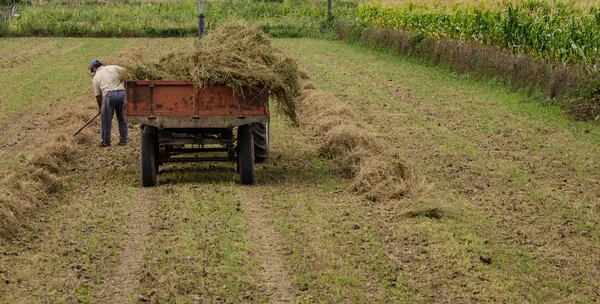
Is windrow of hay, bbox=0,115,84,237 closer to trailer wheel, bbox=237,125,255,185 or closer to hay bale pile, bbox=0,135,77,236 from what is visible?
hay bale pile, bbox=0,135,77,236

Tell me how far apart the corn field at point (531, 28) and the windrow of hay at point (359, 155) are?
6.18 metres

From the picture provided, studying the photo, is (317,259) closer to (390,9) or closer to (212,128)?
(212,128)

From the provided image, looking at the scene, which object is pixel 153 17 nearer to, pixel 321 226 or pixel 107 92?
pixel 107 92

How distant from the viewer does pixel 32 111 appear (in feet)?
69.4

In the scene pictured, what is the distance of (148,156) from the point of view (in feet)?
42.7

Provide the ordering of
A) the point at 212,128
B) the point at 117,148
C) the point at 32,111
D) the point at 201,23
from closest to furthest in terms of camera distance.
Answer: the point at 212,128 → the point at 117,148 → the point at 32,111 → the point at 201,23

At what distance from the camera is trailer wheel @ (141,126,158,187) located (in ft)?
42.7

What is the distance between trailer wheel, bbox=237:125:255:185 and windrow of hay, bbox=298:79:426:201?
61.0 inches

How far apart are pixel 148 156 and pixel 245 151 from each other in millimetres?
1425

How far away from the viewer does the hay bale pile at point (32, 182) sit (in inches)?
432

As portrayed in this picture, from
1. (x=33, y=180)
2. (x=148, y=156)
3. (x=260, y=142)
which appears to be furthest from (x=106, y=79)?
(x=33, y=180)

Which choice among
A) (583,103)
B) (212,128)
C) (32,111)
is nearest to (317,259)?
(212,128)

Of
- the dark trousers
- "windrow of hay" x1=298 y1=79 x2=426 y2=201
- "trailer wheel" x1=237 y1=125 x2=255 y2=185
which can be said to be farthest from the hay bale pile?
"windrow of hay" x1=298 y1=79 x2=426 y2=201

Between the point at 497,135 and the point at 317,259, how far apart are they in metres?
8.87
